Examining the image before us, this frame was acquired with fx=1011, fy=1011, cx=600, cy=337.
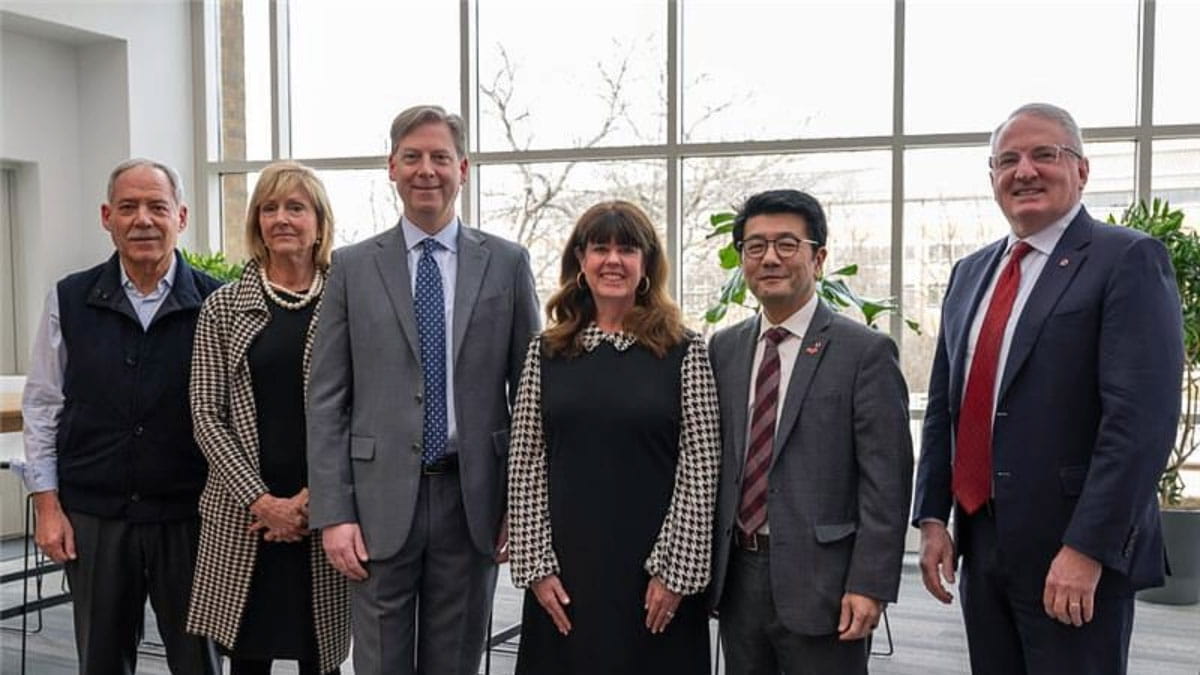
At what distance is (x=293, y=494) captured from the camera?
2.36m

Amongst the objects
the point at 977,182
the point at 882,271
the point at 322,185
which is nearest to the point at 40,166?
the point at 322,185

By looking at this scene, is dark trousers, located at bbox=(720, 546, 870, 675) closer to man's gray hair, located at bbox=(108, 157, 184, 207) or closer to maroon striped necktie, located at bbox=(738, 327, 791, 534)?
maroon striped necktie, located at bbox=(738, 327, 791, 534)

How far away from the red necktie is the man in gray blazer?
0.98 metres

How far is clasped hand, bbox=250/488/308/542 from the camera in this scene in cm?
231

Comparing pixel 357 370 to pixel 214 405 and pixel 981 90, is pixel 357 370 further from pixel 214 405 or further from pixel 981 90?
pixel 981 90

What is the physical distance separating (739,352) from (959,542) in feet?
Answer: 2.05

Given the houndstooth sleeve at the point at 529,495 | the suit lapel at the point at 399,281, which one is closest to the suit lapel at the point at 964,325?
the houndstooth sleeve at the point at 529,495

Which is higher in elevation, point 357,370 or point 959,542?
point 357,370

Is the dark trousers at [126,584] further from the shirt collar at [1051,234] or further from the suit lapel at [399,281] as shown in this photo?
the shirt collar at [1051,234]

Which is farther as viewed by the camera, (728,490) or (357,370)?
(357,370)

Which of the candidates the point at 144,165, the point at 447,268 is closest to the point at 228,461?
the point at 447,268

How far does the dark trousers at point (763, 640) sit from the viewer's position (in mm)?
1986

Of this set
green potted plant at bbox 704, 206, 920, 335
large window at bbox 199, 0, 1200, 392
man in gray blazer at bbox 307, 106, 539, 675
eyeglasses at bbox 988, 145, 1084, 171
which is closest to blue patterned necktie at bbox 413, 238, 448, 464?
man in gray blazer at bbox 307, 106, 539, 675

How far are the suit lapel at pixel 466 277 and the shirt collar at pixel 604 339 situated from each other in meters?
0.28
